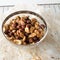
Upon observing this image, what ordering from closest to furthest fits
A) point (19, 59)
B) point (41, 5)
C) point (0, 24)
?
1. point (19, 59)
2. point (0, 24)
3. point (41, 5)

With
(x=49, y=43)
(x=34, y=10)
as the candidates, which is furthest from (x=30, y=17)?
(x=49, y=43)

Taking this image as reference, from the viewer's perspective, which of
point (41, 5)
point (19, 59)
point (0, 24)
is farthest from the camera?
point (41, 5)

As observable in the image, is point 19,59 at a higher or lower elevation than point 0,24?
lower

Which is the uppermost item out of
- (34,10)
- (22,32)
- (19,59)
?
(34,10)

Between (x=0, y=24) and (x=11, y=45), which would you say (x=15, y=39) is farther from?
(x=0, y=24)
